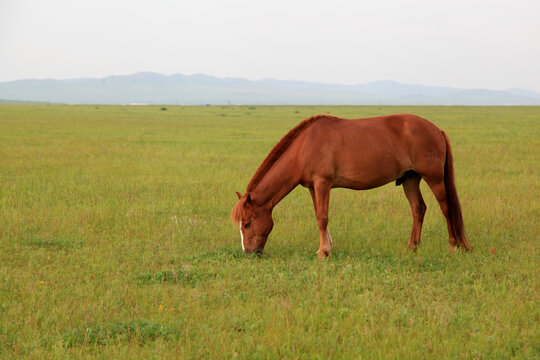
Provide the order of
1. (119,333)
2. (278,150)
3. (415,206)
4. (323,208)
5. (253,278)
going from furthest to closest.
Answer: (415,206)
(278,150)
(323,208)
(253,278)
(119,333)

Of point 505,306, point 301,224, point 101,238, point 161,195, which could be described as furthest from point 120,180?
point 505,306

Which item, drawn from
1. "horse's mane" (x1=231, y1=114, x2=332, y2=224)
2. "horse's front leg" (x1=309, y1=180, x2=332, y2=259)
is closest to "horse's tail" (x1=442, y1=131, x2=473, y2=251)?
"horse's front leg" (x1=309, y1=180, x2=332, y2=259)

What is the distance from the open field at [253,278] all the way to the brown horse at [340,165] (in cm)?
63

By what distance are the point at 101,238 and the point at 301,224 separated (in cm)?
386

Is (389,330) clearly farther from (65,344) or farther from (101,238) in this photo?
(101,238)

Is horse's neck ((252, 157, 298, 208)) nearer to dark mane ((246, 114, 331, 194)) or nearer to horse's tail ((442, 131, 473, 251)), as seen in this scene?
dark mane ((246, 114, 331, 194))

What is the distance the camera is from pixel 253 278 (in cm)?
701

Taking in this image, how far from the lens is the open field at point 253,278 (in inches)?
204

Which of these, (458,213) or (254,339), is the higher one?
(458,213)

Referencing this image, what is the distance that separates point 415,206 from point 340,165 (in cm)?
178

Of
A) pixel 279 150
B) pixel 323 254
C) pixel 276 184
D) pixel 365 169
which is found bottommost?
pixel 323 254

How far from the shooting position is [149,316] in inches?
231

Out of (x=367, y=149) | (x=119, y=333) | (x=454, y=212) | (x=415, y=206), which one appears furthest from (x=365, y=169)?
(x=119, y=333)

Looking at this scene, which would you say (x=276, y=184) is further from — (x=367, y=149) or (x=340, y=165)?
(x=367, y=149)
